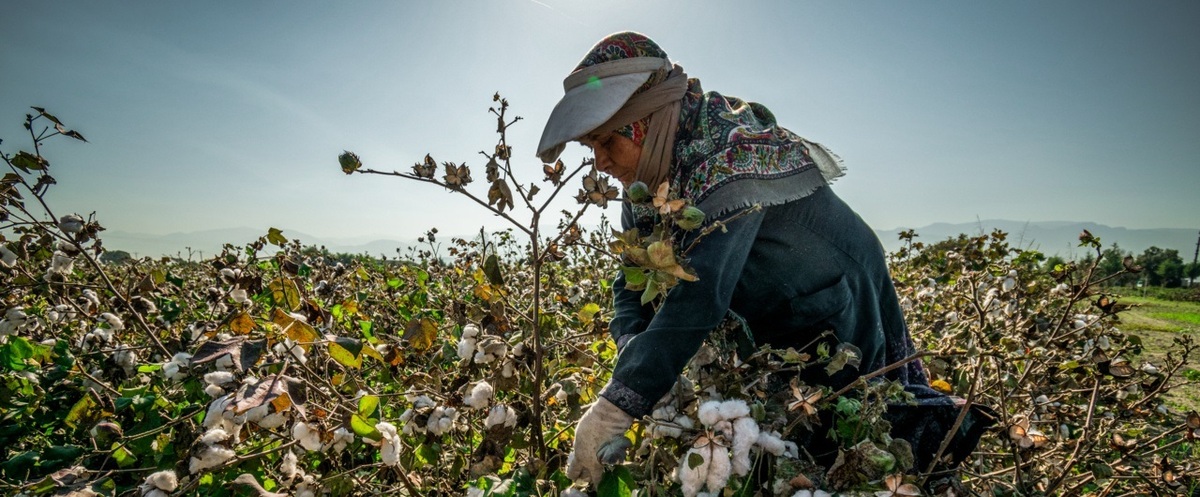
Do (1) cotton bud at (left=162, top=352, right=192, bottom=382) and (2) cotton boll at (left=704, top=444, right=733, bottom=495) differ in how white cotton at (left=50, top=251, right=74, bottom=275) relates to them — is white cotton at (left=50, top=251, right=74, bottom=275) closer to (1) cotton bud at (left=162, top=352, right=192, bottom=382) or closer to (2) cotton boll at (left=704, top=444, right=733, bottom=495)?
(1) cotton bud at (left=162, top=352, right=192, bottom=382)

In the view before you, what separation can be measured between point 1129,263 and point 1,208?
3.59m

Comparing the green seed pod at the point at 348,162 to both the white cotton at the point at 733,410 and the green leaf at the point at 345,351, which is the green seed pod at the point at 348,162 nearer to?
the green leaf at the point at 345,351

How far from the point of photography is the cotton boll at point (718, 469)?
96 centimetres

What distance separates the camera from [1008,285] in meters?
2.79

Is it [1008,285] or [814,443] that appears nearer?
[814,443]

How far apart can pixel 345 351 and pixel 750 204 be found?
3.43 ft

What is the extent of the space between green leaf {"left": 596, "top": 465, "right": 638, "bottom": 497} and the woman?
0.28 metres

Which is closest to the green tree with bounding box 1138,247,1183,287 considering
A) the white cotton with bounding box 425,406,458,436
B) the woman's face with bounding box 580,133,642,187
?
the woman's face with bounding box 580,133,642,187

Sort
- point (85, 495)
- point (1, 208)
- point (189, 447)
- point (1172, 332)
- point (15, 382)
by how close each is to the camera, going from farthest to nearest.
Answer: point (1172, 332) → point (15, 382) → point (1, 208) → point (189, 447) → point (85, 495)

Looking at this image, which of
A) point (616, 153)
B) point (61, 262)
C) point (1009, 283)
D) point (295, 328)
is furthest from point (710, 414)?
point (1009, 283)

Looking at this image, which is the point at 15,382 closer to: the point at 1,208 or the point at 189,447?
the point at 1,208

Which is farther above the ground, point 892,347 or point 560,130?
point 560,130

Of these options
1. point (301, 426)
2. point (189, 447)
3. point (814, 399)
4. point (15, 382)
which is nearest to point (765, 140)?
point (814, 399)

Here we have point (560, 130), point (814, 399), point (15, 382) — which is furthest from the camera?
point (15, 382)
